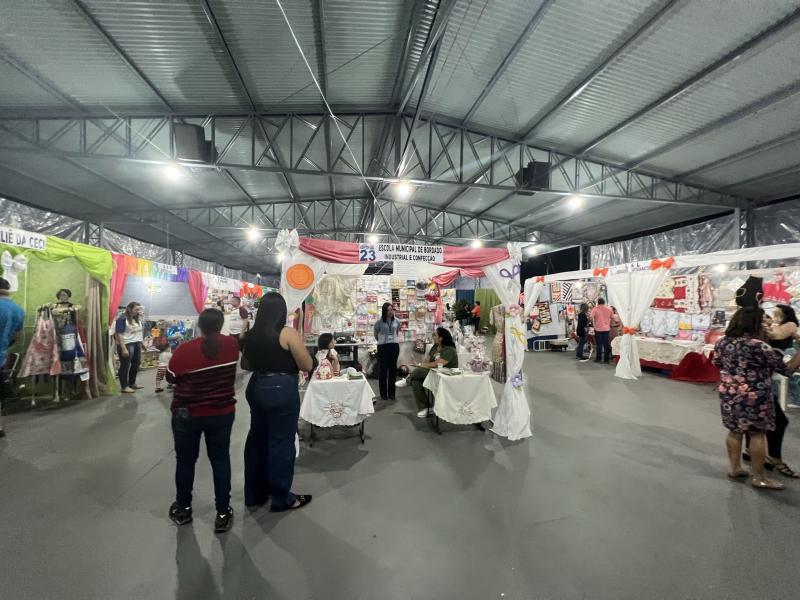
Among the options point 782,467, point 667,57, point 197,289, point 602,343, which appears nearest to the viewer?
point 782,467

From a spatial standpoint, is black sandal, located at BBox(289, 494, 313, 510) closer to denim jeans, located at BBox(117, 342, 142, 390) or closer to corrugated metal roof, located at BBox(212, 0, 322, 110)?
denim jeans, located at BBox(117, 342, 142, 390)

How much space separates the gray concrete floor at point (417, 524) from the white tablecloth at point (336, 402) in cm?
29

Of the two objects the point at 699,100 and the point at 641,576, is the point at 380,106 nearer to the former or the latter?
the point at 699,100

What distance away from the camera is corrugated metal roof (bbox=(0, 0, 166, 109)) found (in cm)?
349

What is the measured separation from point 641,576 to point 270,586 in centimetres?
190

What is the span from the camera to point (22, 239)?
12.8 ft

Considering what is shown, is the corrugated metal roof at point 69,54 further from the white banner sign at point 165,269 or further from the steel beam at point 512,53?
the steel beam at point 512,53

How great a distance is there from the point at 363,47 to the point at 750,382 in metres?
5.35

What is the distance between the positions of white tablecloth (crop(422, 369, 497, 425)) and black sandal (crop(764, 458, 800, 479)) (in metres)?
2.25

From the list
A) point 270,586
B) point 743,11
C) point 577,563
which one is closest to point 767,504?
point 577,563

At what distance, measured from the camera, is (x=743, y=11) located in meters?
3.51

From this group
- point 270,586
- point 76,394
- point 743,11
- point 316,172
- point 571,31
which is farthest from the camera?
point 316,172

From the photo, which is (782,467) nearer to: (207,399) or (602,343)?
(207,399)

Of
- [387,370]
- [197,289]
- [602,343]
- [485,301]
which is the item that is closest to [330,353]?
[387,370]
